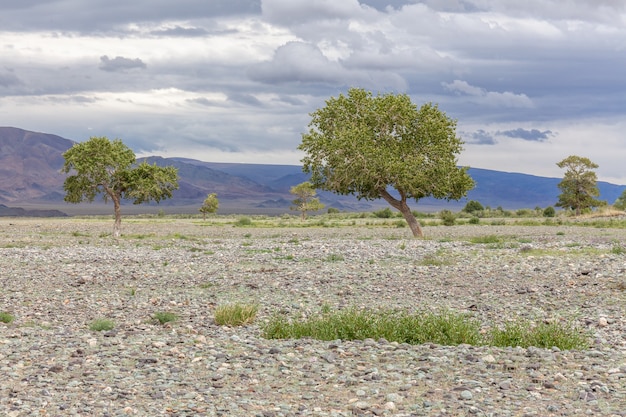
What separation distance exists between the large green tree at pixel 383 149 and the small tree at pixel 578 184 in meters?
58.6

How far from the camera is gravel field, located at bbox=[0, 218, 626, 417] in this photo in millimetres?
11531

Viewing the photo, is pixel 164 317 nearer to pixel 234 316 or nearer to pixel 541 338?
pixel 234 316

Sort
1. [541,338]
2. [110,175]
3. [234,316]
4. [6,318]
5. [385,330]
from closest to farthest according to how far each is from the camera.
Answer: [541,338]
[385,330]
[234,316]
[6,318]
[110,175]

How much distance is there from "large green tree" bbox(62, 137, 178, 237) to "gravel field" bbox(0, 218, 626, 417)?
83.6 feet

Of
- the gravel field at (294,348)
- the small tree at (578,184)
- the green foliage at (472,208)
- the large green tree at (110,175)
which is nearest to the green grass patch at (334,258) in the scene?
the gravel field at (294,348)

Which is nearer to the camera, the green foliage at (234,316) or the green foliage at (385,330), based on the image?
the green foliage at (385,330)

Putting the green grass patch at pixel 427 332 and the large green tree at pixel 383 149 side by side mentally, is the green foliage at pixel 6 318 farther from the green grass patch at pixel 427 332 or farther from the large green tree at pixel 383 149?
the large green tree at pixel 383 149

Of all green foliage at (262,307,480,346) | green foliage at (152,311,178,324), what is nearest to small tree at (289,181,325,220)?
green foliage at (152,311,178,324)

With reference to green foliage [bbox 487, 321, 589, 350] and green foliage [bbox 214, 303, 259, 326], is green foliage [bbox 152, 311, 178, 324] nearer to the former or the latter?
green foliage [bbox 214, 303, 259, 326]

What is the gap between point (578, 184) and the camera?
10562 cm

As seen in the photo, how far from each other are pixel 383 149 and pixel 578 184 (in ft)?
216

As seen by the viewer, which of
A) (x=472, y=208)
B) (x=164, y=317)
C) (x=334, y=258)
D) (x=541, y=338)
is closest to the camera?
(x=541, y=338)

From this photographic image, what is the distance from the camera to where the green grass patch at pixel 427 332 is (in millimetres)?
15344

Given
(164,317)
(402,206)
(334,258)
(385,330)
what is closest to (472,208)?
(402,206)
